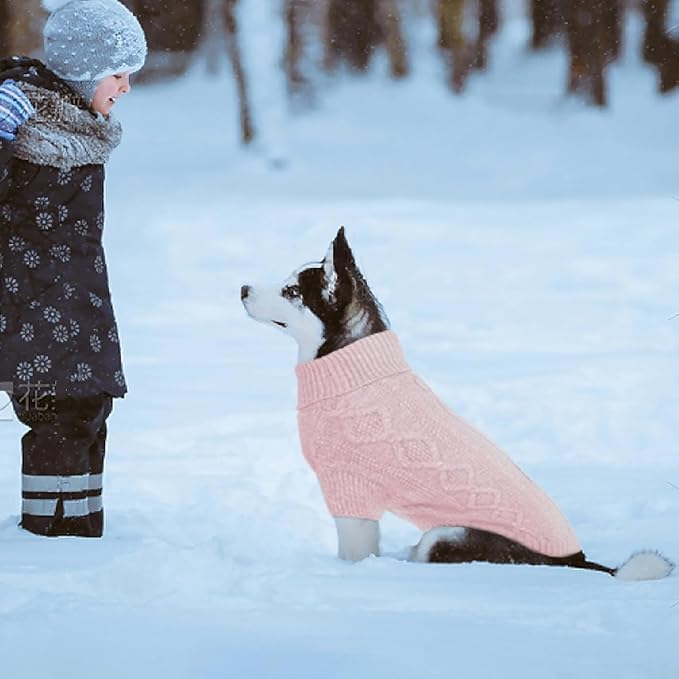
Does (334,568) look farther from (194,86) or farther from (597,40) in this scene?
(194,86)

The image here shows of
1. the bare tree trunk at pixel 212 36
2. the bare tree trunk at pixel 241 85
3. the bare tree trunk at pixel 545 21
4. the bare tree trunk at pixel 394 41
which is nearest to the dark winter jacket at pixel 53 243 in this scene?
the bare tree trunk at pixel 241 85

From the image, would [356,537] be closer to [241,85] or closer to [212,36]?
[241,85]

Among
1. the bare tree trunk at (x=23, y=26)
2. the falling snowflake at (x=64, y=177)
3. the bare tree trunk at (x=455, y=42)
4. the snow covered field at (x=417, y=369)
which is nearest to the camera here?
the snow covered field at (x=417, y=369)

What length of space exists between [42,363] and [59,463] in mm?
344

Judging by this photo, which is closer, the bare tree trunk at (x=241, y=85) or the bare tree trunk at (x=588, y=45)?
the bare tree trunk at (x=241, y=85)

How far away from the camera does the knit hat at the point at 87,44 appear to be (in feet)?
13.3

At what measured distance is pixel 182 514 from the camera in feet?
15.9

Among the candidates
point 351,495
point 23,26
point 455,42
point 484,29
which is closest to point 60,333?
point 351,495

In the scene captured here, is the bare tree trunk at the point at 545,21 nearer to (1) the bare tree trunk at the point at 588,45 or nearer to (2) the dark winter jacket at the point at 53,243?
(1) the bare tree trunk at the point at 588,45

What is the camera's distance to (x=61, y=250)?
403 cm

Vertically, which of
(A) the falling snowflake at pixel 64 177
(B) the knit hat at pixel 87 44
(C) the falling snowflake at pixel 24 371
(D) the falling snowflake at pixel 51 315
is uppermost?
(B) the knit hat at pixel 87 44

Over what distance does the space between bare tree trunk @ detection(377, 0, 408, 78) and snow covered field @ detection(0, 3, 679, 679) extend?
6.14 m

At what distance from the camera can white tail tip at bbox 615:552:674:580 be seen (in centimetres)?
362

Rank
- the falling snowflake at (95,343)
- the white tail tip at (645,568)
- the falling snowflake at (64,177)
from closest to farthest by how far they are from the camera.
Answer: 1. the white tail tip at (645,568)
2. the falling snowflake at (64,177)
3. the falling snowflake at (95,343)
